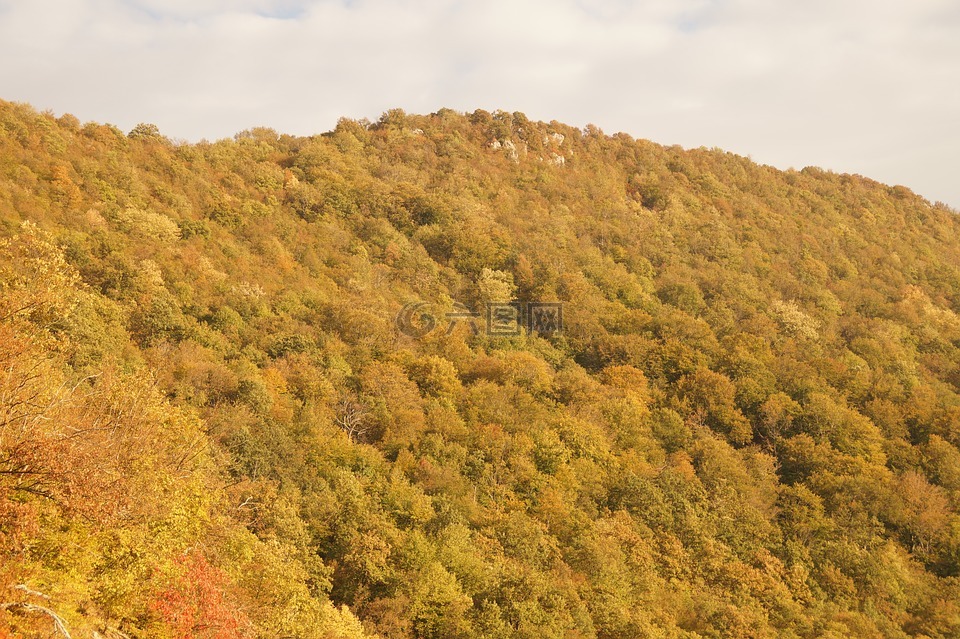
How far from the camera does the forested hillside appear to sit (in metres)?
17.7

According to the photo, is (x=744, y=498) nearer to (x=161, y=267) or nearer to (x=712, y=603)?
(x=712, y=603)

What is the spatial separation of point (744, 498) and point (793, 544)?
5071mm

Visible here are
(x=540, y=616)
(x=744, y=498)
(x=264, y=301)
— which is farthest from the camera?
(x=264, y=301)

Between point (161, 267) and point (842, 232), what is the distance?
104093 millimetres

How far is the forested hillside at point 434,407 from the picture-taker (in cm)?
1769

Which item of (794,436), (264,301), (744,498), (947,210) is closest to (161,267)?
(264,301)

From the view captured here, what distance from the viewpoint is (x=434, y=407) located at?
4994 cm

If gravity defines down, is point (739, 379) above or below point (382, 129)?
below

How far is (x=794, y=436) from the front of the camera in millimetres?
59594

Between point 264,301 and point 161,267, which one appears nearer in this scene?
point 161,267

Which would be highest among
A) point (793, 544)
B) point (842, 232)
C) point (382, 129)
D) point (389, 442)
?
point (382, 129)

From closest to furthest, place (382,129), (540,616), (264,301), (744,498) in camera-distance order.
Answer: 1. (540,616)
2. (744,498)
3. (264,301)
4. (382,129)

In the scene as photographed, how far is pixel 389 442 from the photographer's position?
152 ft

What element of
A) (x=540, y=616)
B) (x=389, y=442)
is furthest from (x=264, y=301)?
(x=540, y=616)
